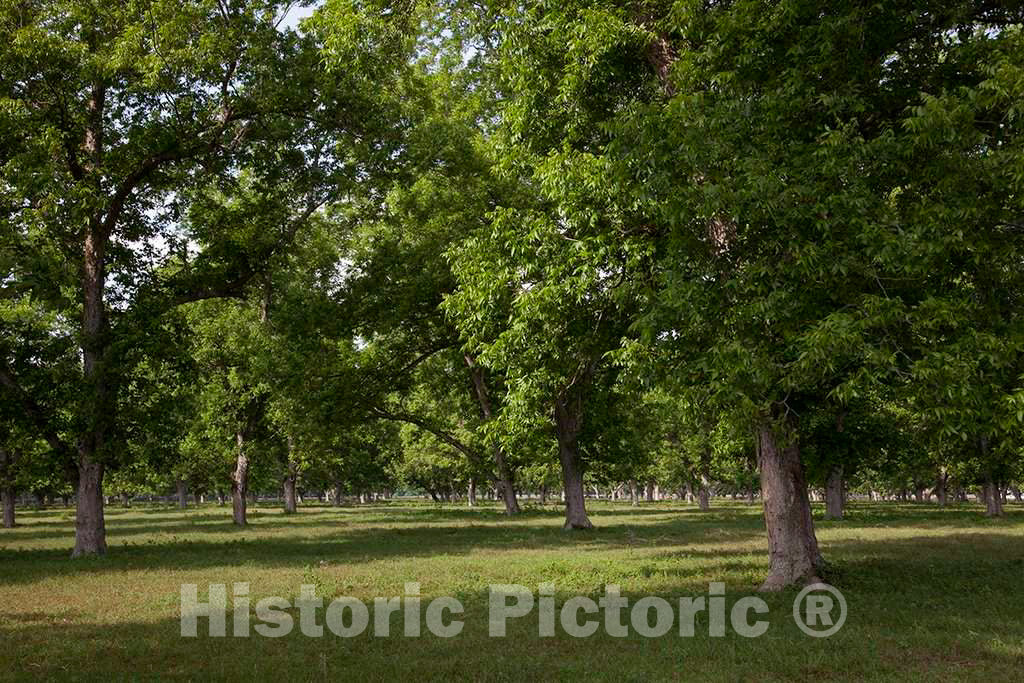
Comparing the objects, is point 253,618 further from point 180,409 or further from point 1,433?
point 1,433

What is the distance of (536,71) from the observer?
1566cm

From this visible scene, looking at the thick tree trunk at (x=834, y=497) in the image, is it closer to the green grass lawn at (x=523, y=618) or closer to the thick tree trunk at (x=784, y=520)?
the green grass lawn at (x=523, y=618)

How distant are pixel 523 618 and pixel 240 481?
37.5 metres

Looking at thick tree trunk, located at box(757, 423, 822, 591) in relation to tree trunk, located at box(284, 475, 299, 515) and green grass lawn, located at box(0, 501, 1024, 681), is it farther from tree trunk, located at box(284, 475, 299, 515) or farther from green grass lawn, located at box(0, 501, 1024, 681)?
tree trunk, located at box(284, 475, 299, 515)

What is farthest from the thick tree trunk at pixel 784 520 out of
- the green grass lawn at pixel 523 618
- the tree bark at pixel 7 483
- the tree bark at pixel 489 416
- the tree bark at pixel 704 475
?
the tree bark at pixel 704 475

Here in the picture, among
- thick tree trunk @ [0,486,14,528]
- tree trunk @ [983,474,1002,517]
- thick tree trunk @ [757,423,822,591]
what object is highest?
thick tree trunk @ [757,423,822,591]

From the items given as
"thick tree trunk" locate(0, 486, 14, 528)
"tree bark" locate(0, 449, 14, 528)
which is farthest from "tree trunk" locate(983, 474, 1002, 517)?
"thick tree trunk" locate(0, 486, 14, 528)

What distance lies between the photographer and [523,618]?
512 inches

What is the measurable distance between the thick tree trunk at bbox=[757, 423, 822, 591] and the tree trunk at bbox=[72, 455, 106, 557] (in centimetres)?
2119

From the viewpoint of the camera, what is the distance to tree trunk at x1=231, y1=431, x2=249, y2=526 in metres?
45.3

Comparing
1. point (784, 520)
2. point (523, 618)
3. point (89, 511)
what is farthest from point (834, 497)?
point (89, 511)

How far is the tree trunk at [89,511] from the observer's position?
25.5 m

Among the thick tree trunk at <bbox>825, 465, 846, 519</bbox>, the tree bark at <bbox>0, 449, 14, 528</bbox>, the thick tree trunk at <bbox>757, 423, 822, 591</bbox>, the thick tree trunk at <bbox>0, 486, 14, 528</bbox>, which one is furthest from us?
the thick tree trunk at <bbox>0, 486, 14, 528</bbox>

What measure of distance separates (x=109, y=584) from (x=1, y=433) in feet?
41.6
